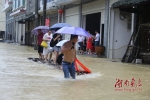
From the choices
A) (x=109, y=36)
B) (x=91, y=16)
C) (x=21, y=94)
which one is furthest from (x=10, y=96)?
(x=91, y=16)

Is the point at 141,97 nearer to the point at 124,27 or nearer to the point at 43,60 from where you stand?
the point at 43,60

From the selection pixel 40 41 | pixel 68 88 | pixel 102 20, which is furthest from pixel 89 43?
pixel 68 88

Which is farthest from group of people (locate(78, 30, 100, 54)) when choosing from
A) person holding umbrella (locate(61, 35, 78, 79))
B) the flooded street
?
person holding umbrella (locate(61, 35, 78, 79))

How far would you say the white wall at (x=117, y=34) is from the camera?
64.1ft

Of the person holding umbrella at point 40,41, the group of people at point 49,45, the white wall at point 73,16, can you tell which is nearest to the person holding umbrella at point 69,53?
the group of people at point 49,45

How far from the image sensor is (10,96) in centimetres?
641

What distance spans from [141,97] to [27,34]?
37273 mm

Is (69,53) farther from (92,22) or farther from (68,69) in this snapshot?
(92,22)

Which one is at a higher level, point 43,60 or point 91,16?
point 91,16

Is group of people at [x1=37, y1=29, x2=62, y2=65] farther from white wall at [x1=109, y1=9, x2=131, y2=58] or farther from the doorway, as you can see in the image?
the doorway
